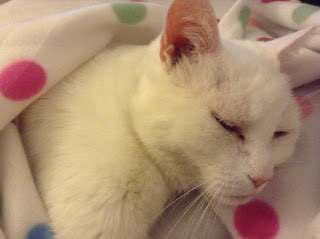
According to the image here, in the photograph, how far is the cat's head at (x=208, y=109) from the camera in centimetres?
56

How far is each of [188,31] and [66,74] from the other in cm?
28

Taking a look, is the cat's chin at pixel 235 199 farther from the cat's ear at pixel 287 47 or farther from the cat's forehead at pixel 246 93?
the cat's ear at pixel 287 47

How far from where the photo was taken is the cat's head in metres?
0.56

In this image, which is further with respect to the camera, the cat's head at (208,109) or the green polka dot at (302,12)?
the green polka dot at (302,12)

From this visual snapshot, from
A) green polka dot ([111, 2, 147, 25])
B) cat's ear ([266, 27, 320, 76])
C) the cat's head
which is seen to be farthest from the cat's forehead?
green polka dot ([111, 2, 147, 25])

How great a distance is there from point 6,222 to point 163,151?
0.29m

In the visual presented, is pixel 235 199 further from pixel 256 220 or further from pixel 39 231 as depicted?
pixel 39 231

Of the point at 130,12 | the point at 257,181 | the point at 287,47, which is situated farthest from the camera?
the point at 130,12

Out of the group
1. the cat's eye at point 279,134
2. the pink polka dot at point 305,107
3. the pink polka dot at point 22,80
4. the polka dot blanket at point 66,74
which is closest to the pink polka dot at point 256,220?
the polka dot blanket at point 66,74

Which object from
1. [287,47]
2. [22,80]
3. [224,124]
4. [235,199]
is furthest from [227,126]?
[22,80]

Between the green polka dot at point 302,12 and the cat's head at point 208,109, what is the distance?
14.4 inches

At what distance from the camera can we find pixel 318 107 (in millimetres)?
786

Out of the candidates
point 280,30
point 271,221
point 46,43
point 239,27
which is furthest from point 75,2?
point 271,221

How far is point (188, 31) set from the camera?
0.57 metres
